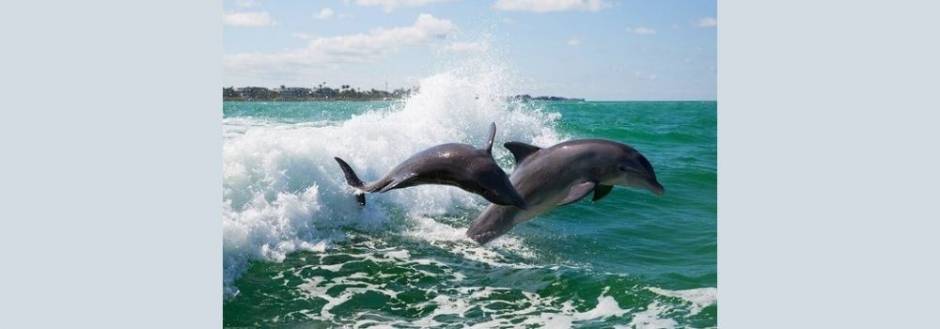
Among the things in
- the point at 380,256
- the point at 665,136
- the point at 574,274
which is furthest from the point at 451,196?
the point at 665,136

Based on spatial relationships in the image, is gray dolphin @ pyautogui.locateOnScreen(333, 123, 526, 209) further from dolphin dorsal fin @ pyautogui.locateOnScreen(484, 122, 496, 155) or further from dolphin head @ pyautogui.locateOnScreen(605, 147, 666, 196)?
dolphin head @ pyautogui.locateOnScreen(605, 147, 666, 196)

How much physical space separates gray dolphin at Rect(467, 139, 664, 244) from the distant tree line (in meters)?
2.26

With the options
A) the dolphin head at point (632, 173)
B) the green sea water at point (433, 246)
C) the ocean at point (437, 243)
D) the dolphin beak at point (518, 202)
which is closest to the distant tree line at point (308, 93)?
the ocean at point (437, 243)

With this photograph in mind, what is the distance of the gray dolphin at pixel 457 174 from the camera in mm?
2104

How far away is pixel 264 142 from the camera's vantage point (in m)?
11.5

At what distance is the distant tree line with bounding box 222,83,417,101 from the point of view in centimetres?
471

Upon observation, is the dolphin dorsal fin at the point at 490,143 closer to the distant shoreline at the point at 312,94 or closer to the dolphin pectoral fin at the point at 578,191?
the dolphin pectoral fin at the point at 578,191

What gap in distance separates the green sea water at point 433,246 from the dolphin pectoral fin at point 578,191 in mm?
3444

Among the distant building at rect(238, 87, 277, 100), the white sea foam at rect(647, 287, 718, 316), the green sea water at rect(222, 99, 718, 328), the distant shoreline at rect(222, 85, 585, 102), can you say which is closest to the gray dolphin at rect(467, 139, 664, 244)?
the distant shoreline at rect(222, 85, 585, 102)

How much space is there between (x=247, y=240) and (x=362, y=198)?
7.24 m

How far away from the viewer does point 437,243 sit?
32.4 ft

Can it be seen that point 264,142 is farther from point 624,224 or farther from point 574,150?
point 574,150

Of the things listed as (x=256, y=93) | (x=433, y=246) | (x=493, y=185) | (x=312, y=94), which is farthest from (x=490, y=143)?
(x=433, y=246)

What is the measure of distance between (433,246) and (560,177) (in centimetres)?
739
